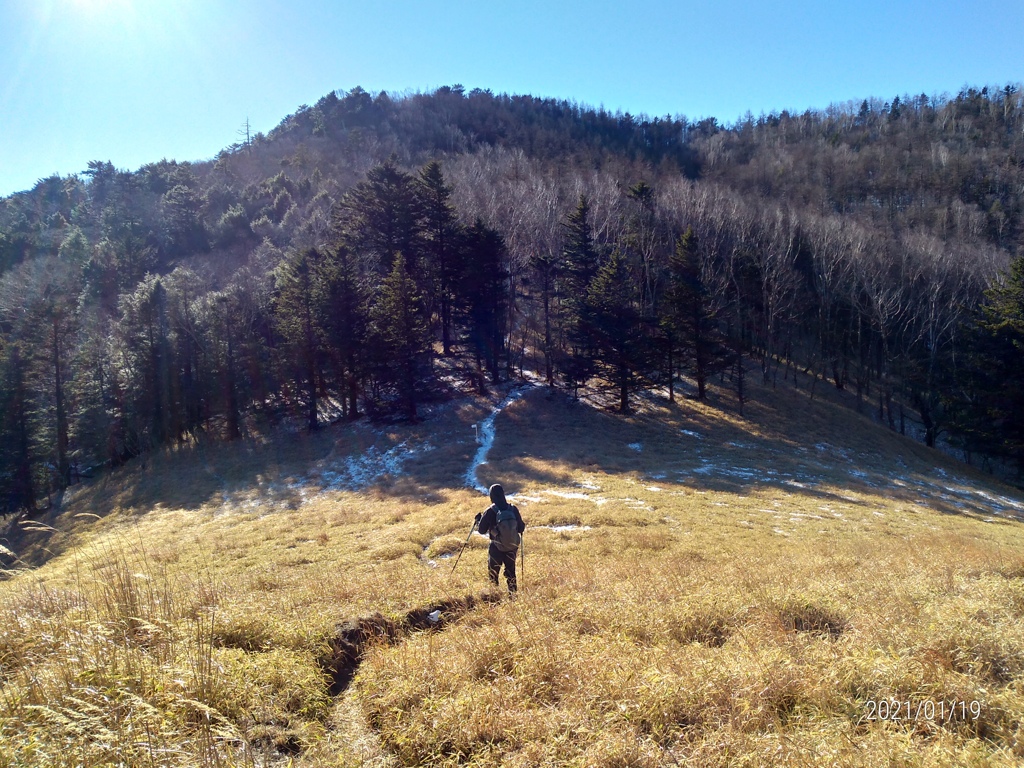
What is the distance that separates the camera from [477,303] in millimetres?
37844

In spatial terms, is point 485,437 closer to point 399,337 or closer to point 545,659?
point 399,337

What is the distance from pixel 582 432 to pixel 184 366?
95.3 feet

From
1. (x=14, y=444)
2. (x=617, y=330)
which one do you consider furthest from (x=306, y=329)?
(x=617, y=330)

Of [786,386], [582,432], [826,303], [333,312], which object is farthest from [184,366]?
[826,303]

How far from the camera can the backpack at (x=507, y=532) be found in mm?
7875

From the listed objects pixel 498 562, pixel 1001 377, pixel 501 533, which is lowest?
pixel 1001 377

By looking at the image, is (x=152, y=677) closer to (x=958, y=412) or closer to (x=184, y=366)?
(x=184, y=366)

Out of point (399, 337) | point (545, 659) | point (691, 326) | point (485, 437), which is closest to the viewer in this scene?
point (545, 659)

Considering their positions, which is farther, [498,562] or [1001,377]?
[1001,377]

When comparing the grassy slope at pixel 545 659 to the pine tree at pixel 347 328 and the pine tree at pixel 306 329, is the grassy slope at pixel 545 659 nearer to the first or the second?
the pine tree at pixel 347 328

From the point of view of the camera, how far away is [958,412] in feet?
125
